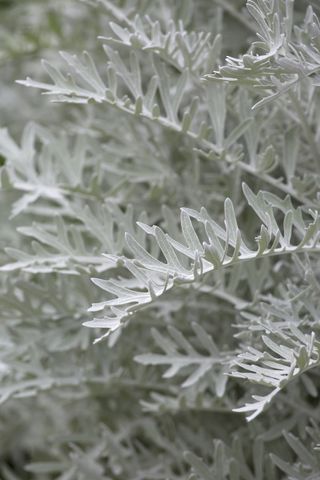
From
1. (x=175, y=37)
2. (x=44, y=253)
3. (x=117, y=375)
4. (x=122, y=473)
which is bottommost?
(x=122, y=473)

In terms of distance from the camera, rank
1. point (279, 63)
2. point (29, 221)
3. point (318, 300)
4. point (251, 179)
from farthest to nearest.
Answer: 1. point (29, 221)
2. point (251, 179)
3. point (318, 300)
4. point (279, 63)

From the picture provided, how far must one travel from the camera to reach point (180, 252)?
1.53 feet

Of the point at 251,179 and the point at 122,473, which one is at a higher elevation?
the point at 251,179

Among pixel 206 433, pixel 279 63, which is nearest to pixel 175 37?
pixel 279 63

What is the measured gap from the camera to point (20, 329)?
70 cm

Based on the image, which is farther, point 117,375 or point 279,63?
point 117,375

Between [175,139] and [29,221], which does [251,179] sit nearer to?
[175,139]

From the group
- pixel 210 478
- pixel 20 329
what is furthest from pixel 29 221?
pixel 210 478

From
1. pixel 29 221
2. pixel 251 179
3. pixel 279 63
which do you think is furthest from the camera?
pixel 29 221

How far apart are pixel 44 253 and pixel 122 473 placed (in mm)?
276

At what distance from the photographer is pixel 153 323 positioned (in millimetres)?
691

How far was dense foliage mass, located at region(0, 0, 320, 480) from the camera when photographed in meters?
0.45

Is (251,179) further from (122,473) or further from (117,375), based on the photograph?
(122,473)

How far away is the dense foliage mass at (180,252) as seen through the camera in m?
0.45
